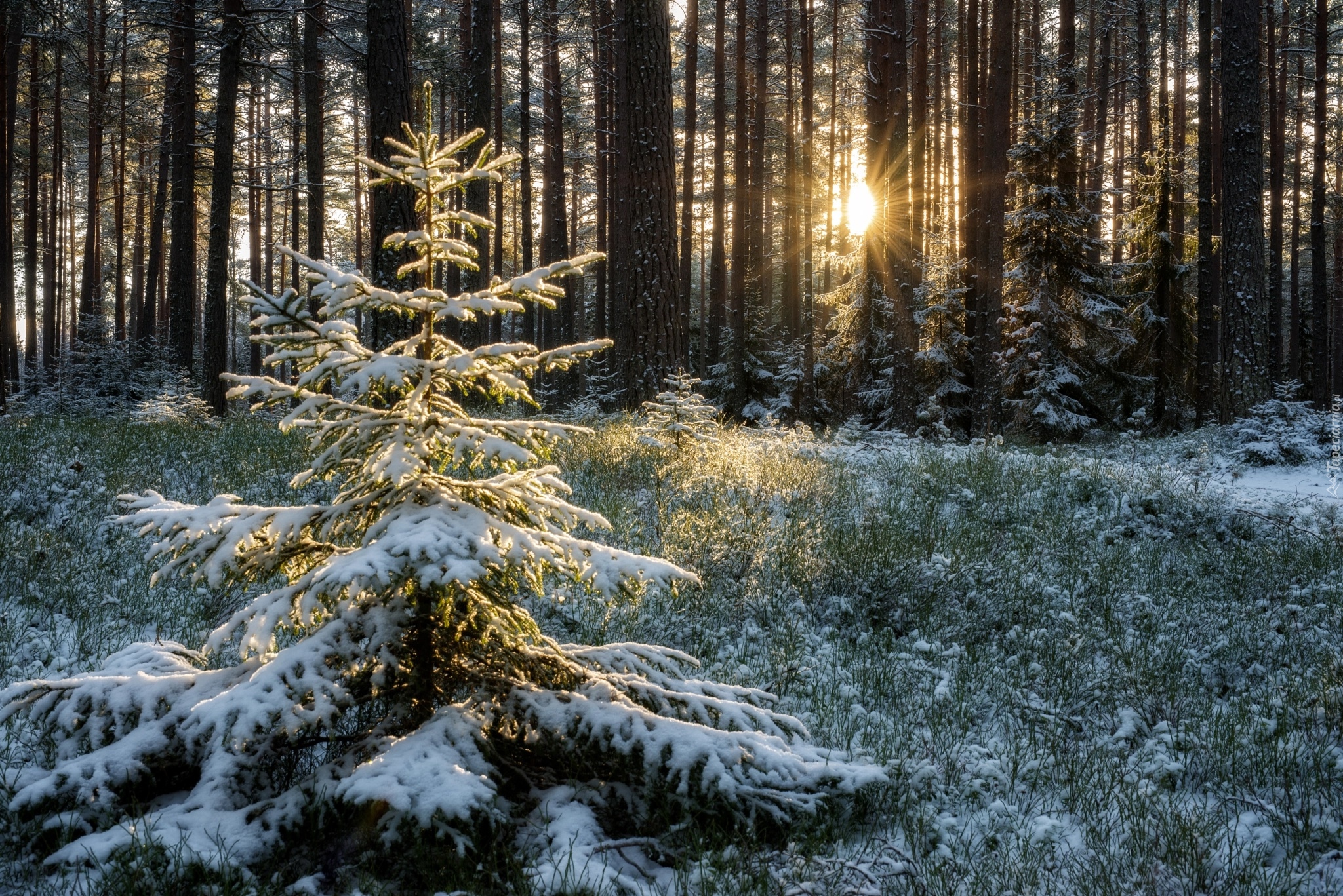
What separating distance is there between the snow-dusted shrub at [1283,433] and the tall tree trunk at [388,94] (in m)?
11.3

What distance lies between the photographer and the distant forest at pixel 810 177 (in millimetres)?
A: 11547

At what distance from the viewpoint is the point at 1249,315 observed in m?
11.5

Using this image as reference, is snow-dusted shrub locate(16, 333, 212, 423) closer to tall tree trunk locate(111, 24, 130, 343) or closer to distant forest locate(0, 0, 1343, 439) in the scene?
distant forest locate(0, 0, 1343, 439)

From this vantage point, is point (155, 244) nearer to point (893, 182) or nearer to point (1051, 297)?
point (893, 182)

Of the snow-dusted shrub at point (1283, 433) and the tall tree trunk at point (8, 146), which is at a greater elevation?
the tall tree trunk at point (8, 146)

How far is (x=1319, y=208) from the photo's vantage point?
62.5 ft

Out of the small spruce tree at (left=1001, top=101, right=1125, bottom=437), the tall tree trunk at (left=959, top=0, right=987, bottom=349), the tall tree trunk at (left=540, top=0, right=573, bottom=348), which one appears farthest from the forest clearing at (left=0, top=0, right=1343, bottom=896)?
the tall tree trunk at (left=540, top=0, right=573, bottom=348)

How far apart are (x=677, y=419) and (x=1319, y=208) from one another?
20097 mm

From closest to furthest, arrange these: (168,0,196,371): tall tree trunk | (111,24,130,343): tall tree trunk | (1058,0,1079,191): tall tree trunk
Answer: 1. (168,0,196,371): tall tree trunk
2. (1058,0,1079,191): tall tree trunk
3. (111,24,130,343): tall tree trunk

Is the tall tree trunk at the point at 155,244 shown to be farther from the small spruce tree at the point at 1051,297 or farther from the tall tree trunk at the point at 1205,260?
the tall tree trunk at the point at 1205,260

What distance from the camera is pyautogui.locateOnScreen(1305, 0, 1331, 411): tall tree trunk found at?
17.1 m

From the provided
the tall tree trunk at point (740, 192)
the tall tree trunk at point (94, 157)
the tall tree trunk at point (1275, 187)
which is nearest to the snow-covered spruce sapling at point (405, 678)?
the tall tree trunk at point (740, 192)

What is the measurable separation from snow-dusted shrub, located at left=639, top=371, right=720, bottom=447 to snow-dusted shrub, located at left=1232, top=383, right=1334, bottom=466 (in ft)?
24.0

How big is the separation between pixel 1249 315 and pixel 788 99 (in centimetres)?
1608
